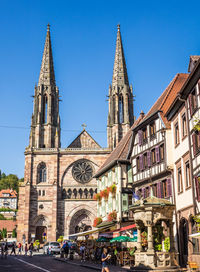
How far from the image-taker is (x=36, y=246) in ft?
176

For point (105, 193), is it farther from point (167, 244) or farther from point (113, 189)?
point (167, 244)

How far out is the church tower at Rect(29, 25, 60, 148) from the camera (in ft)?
189

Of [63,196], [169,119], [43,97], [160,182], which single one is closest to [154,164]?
[160,182]

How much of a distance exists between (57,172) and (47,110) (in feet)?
31.4

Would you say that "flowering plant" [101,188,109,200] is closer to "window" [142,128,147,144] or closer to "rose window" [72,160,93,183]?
"window" [142,128,147,144]

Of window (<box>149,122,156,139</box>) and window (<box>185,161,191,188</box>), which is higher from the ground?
window (<box>149,122,156,139</box>)

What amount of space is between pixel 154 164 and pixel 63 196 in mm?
31245

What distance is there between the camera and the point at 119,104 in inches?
2357

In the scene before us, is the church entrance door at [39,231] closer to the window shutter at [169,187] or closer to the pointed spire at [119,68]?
the pointed spire at [119,68]

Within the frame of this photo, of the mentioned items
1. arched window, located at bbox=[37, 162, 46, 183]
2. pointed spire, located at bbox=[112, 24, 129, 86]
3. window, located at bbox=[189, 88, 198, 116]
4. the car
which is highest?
pointed spire, located at bbox=[112, 24, 129, 86]

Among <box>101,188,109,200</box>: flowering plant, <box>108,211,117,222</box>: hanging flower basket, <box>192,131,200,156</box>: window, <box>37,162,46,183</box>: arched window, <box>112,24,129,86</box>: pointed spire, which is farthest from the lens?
<box>112,24,129,86</box>: pointed spire

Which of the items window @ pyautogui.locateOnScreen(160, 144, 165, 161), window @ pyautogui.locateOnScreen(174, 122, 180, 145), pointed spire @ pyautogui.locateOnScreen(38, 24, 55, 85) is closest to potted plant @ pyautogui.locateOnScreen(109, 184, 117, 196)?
window @ pyautogui.locateOnScreen(160, 144, 165, 161)

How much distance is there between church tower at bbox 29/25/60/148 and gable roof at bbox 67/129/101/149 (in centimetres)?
Result: 398

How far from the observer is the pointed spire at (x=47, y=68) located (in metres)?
61.6
